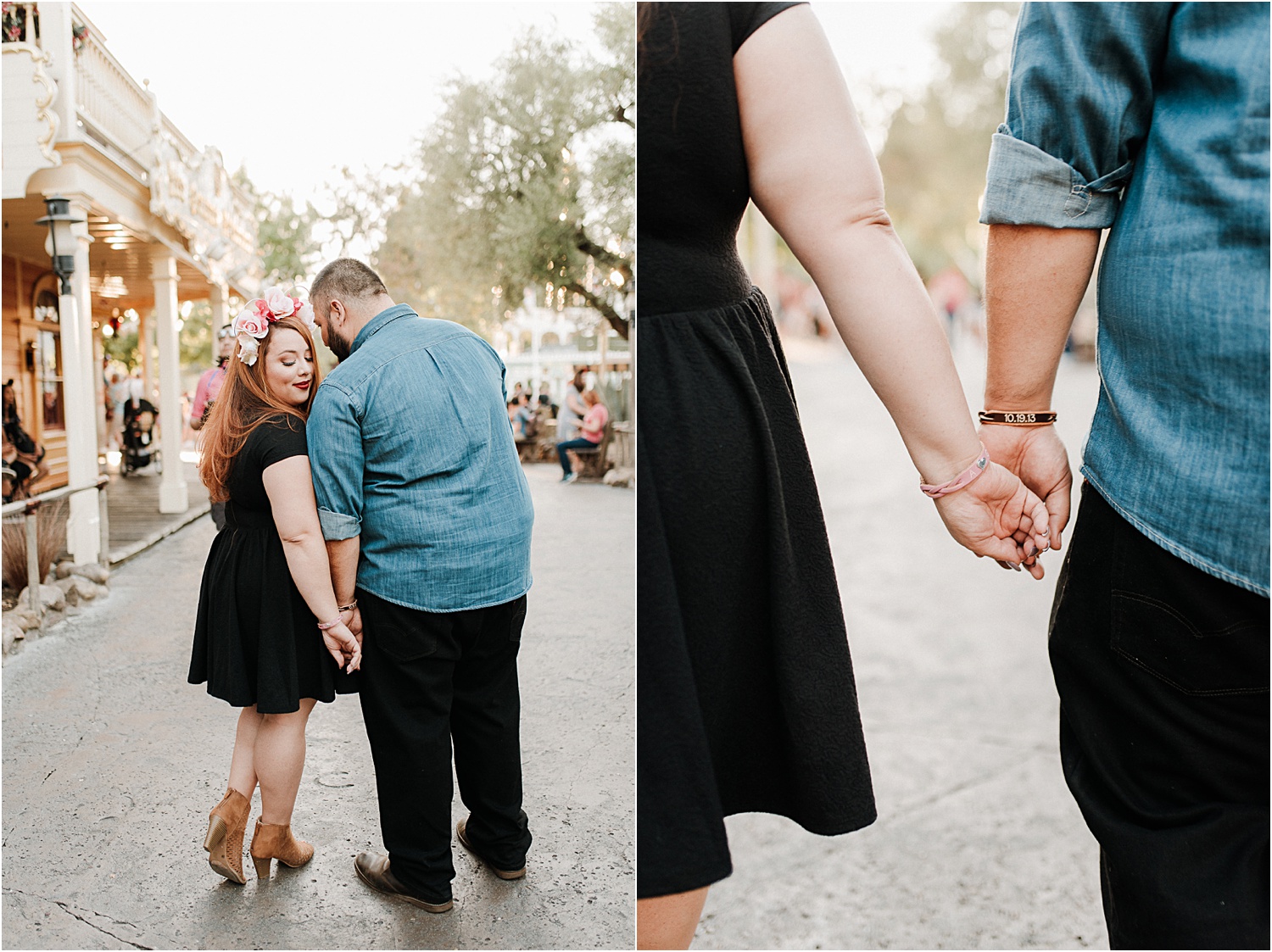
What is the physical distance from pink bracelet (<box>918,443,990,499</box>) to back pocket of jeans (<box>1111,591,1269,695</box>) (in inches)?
9.7

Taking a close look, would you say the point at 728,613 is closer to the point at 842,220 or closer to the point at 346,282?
the point at 842,220

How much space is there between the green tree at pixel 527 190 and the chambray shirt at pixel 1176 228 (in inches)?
35.9

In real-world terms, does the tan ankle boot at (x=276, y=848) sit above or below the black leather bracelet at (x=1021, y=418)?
below

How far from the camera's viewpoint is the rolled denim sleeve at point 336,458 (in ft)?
5.62

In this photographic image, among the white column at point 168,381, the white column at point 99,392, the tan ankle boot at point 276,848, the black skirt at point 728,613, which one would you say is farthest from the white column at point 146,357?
the black skirt at point 728,613

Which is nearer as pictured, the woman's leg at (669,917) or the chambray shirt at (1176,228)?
the chambray shirt at (1176,228)

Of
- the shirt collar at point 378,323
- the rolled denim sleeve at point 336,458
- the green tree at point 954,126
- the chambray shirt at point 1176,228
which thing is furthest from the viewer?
the green tree at point 954,126

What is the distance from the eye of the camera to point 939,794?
3.14 m

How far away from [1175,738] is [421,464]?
1246 millimetres

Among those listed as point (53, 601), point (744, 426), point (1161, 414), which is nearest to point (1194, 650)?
point (1161, 414)

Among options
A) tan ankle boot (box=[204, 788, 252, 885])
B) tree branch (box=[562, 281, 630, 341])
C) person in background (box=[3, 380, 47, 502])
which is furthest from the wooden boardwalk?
tree branch (box=[562, 281, 630, 341])

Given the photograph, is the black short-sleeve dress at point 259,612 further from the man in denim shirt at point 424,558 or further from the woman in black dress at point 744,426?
the woman in black dress at point 744,426

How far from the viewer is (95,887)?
74.2 inches

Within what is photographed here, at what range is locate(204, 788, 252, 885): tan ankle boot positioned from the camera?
1892mm
